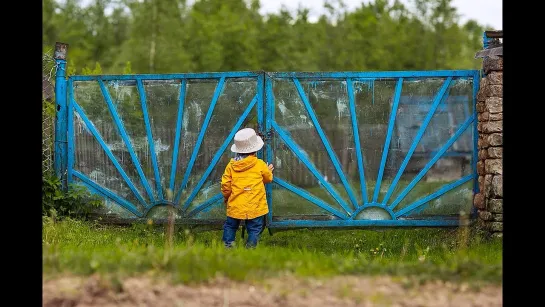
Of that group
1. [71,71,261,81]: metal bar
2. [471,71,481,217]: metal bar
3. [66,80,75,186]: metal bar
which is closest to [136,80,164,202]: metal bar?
[71,71,261,81]: metal bar

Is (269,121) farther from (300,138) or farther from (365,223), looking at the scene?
(365,223)

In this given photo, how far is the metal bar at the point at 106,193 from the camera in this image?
938 cm

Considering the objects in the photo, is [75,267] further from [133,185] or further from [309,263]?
[133,185]

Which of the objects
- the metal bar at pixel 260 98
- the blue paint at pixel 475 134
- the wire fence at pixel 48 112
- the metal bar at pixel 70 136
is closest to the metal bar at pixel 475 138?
the blue paint at pixel 475 134

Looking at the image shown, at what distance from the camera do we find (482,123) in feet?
28.2

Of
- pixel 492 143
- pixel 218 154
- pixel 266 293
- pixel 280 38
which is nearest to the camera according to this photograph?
pixel 266 293

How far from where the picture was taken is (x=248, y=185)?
7.99 metres

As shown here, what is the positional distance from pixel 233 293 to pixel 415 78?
4677mm

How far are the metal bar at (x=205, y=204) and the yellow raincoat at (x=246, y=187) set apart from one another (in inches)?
38.8

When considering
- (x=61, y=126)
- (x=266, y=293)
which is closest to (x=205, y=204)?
(x=61, y=126)

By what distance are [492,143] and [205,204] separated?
129 inches

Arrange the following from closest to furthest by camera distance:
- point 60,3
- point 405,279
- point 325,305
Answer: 1. point 325,305
2. point 405,279
3. point 60,3

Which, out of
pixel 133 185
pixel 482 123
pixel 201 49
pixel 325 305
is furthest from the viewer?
pixel 201 49
